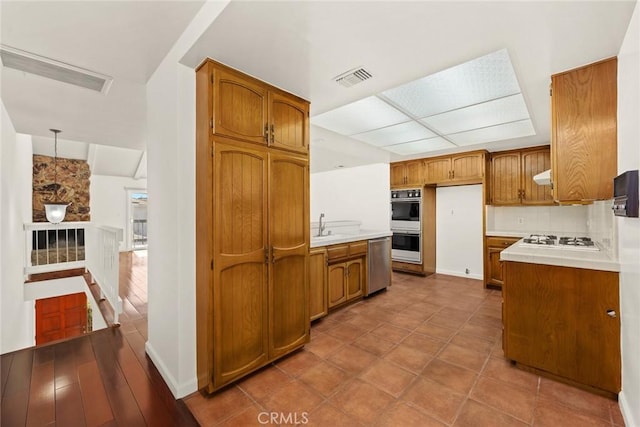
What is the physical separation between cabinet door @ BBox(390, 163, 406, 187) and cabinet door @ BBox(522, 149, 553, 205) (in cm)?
193

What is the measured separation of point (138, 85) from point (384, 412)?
3.13 m

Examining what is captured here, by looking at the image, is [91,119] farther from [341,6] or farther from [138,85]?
[341,6]

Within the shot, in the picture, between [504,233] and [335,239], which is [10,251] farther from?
[504,233]

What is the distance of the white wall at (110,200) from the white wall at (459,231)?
27.8 ft

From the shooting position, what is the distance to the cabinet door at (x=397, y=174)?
5.37 m

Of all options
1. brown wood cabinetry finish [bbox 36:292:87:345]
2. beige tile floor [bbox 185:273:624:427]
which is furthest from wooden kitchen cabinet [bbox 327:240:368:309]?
brown wood cabinetry finish [bbox 36:292:87:345]

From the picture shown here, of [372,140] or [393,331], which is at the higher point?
[372,140]

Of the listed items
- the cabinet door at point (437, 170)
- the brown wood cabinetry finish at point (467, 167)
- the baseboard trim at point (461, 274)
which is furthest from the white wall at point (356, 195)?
the baseboard trim at point (461, 274)

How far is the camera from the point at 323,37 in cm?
156

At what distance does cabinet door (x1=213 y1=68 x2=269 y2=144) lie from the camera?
179cm

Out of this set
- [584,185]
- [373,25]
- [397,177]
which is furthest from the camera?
[397,177]

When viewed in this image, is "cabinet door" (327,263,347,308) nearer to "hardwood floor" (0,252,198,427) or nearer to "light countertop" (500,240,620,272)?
"light countertop" (500,240,620,272)

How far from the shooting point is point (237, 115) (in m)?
1.90

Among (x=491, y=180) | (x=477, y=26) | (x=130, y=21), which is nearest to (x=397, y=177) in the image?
(x=491, y=180)
